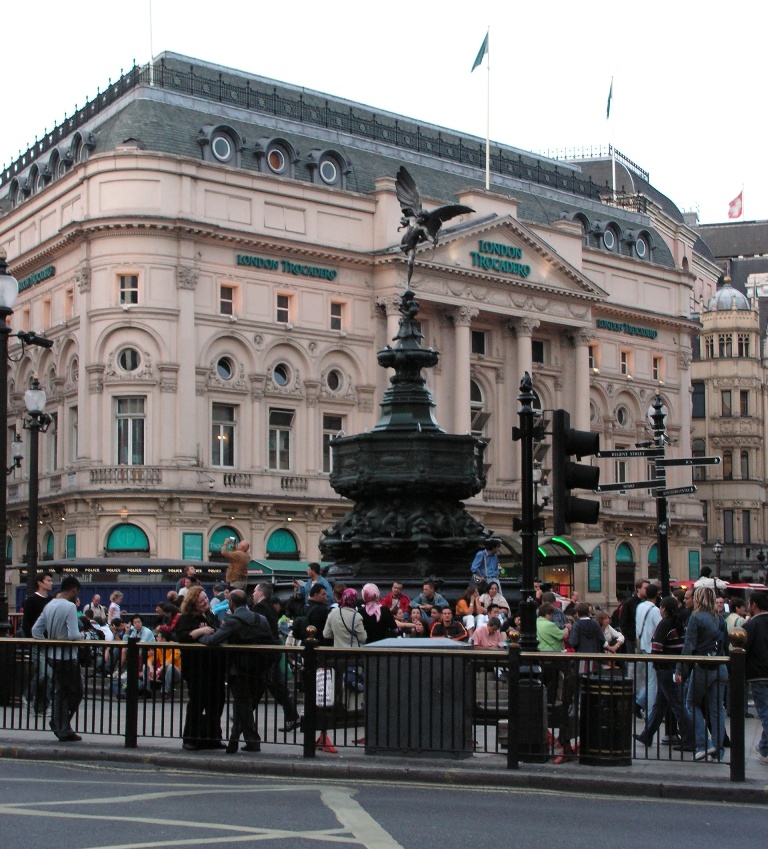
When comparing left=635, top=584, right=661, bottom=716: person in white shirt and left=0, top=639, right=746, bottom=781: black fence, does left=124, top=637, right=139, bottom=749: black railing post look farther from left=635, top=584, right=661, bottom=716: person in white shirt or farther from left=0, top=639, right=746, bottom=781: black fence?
left=635, top=584, right=661, bottom=716: person in white shirt

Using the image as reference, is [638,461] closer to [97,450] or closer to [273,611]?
[97,450]

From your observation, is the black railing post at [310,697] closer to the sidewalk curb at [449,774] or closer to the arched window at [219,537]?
the sidewalk curb at [449,774]

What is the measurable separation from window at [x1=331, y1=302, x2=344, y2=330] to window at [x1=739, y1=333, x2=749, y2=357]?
36.8 meters

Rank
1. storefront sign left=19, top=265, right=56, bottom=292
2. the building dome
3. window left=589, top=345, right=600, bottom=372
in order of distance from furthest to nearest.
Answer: the building dome < window left=589, top=345, right=600, bottom=372 < storefront sign left=19, top=265, right=56, bottom=292

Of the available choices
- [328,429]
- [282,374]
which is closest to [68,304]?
[282,374]

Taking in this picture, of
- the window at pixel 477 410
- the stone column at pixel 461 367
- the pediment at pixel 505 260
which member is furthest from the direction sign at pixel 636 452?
the window at pixel 477 410

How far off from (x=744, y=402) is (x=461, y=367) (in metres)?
32.2

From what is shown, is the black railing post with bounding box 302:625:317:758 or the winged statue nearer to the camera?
the black railing post with bounding box 302:625:317:758

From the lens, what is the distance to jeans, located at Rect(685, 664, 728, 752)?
50.0ft

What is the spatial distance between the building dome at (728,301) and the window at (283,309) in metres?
39.2

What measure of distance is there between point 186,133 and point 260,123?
4718mm

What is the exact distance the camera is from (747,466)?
93.8m

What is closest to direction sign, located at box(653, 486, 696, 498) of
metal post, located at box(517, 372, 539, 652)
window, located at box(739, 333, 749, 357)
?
metal post, located at box(517, 372, 539, 652)

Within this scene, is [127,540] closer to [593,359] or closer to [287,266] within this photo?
[287,266]
